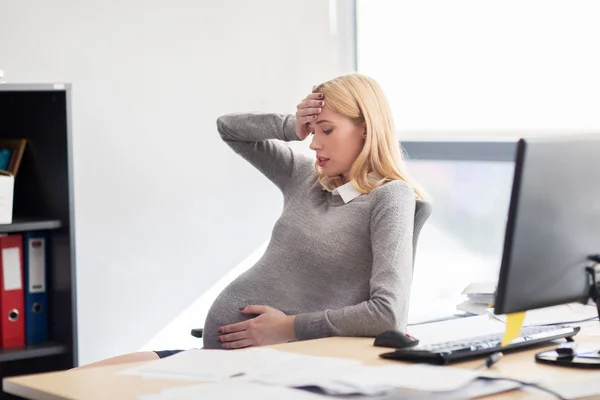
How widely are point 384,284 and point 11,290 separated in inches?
54.1

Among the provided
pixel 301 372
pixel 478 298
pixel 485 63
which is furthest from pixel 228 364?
pixel 485 63

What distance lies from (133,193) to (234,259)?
0.55m

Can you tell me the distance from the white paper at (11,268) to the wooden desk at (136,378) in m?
1.31

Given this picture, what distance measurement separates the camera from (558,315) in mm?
2082

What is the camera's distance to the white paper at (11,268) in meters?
2.73

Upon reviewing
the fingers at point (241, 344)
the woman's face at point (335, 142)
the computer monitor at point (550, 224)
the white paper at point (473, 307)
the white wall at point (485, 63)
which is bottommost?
the fingers at point (241, 344)

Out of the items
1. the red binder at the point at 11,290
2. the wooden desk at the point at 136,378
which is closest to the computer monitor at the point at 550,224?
the wooden desk at the point at 136,378

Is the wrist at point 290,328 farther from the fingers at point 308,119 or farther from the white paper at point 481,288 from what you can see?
the white paper at point 481,288

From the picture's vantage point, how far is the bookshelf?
271cm

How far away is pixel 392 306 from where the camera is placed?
1.90 meters

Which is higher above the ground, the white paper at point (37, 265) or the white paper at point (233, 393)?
the white paper at point (37, 265)

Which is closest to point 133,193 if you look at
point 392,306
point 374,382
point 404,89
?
point 404,89

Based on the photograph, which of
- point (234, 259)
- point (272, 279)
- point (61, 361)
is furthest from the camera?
point (234, 259)

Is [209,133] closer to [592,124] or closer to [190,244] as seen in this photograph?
[190,244]
